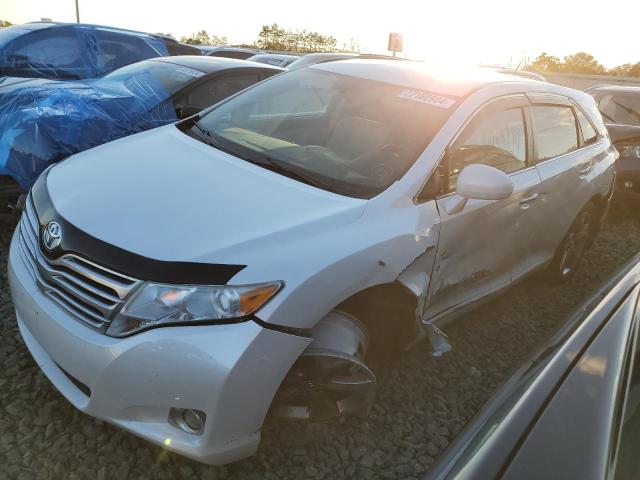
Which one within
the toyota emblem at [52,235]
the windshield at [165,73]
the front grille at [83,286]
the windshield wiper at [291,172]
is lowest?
the front grille at [83,286]

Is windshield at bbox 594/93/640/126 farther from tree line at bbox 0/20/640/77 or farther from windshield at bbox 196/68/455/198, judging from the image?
tree line at bbox 0/20/640/77

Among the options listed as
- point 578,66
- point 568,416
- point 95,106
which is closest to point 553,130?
point 568,416

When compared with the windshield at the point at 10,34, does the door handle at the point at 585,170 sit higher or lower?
lower

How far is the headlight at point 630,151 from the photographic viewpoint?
6125 mm

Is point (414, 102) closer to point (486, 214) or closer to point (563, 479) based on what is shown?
point (486, 214)

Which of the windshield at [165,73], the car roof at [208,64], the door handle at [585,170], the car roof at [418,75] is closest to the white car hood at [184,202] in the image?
the car roof at [418,75]

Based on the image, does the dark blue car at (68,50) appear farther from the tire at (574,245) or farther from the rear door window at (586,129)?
the tire at (574,245)

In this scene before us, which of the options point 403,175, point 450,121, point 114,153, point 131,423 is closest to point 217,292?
point 131,423

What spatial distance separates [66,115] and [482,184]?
3.02 metres

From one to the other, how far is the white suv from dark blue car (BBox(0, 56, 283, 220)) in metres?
1.12

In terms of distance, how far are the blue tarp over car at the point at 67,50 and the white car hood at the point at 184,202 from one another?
473 cm

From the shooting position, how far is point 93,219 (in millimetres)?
1996

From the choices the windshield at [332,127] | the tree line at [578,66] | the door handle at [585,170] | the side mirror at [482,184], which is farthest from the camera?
the tree line at [578,66]

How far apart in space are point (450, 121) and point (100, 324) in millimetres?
1813
